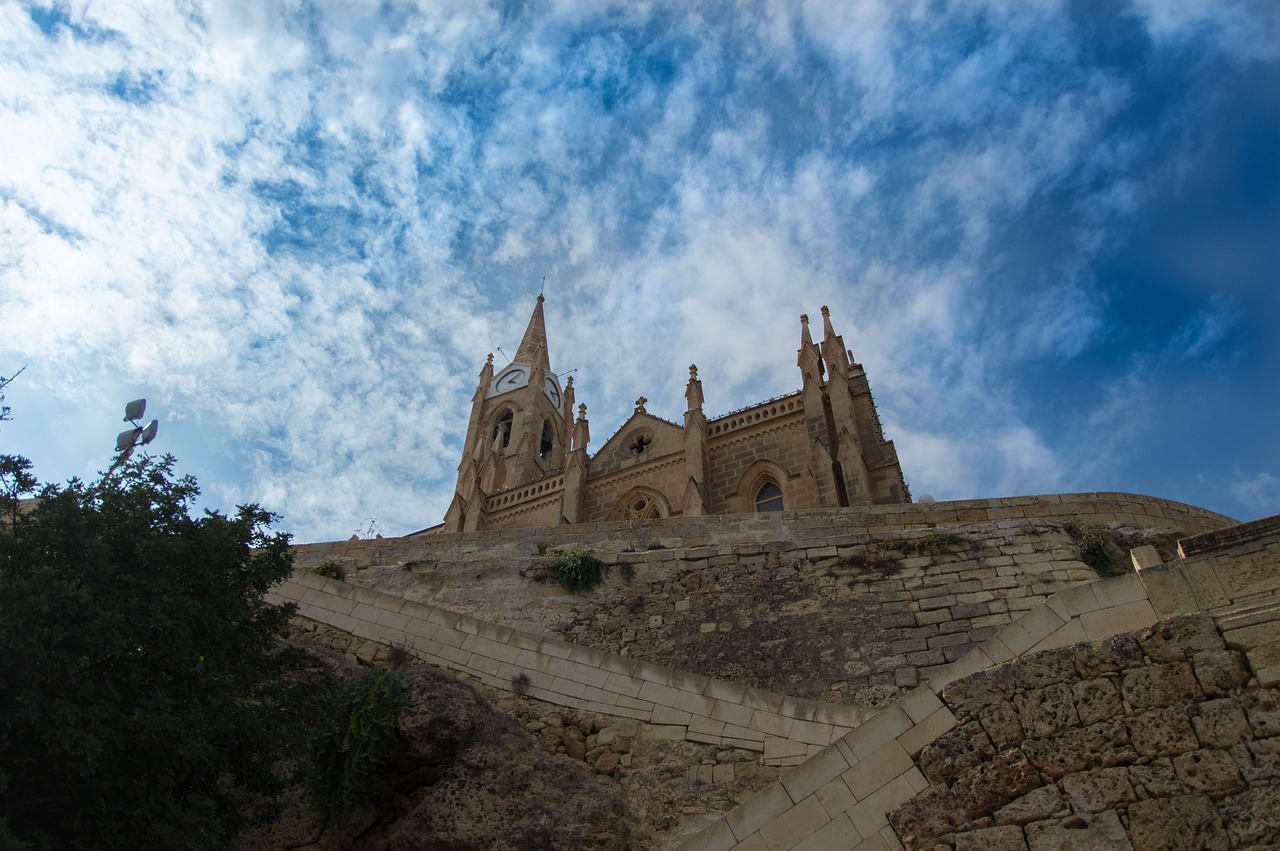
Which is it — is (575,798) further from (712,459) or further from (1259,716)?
(712,459)

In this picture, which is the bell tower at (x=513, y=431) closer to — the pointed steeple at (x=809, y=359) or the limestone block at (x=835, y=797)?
the pointed steeple at (x=809, y=359)

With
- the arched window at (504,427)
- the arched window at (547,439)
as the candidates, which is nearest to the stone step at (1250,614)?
the arched window at (504,427)

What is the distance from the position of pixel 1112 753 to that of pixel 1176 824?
388 millimetres

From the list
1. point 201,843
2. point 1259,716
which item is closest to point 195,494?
point 201,843

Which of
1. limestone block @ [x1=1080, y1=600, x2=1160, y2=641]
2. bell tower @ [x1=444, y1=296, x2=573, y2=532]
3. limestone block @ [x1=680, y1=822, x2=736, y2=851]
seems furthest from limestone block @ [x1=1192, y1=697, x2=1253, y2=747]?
bell tower @ [x1=444, y1=296, x2=573, y2=532]

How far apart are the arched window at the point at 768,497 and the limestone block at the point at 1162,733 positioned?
1959 centimetres

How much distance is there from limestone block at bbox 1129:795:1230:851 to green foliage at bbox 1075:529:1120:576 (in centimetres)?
653

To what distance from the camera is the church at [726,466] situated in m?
22.4

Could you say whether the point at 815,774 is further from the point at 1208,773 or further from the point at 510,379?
the point at 510,379

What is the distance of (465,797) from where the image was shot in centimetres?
588

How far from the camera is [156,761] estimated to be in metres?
5.37

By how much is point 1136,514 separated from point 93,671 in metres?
11.5

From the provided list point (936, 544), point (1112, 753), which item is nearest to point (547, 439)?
point (936, 544)

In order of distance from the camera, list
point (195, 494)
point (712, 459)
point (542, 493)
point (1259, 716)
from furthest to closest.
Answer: point (542, 493)
point (712, 459)
point (195, 494)
point (1259, 716)
